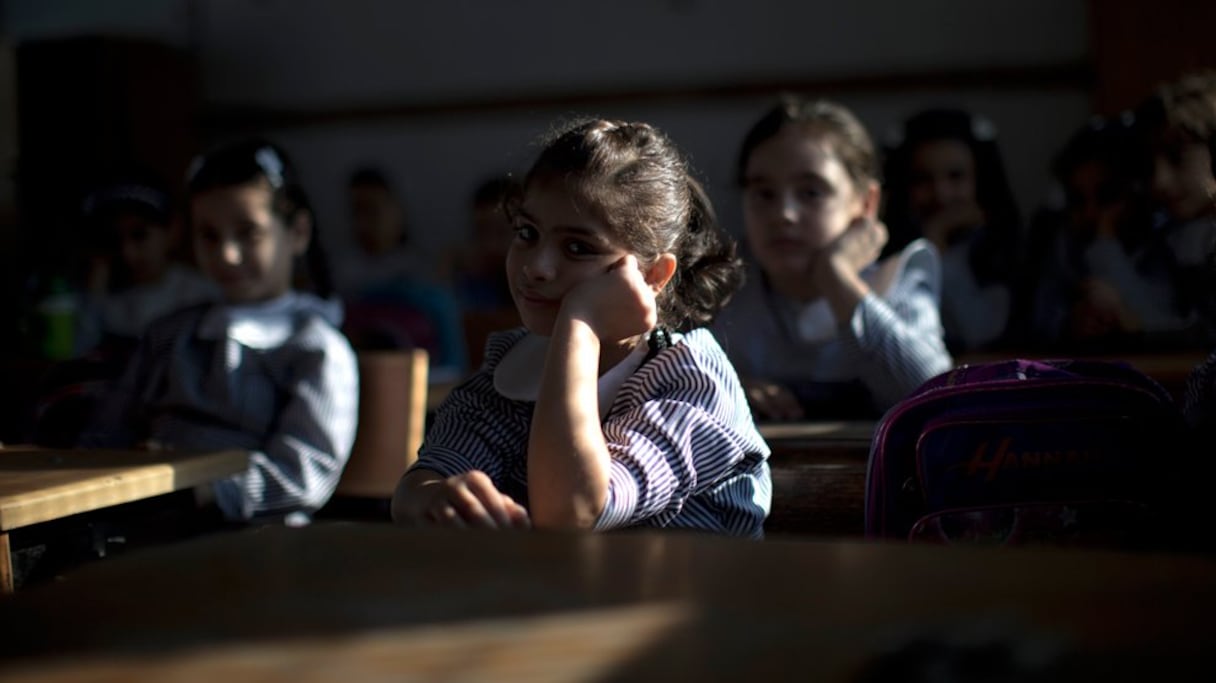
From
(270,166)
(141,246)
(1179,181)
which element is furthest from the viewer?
(141,246)

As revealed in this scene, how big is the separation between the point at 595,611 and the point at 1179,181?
260cm

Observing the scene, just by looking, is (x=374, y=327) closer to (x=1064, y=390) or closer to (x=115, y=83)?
(x=115, y=83)

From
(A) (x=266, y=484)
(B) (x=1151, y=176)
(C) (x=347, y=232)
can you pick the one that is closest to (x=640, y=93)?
(C) (x=347, y=232)

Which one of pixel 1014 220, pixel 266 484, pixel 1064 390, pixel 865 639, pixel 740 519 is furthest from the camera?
pixel 1014 220

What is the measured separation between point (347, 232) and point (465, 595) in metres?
6.15

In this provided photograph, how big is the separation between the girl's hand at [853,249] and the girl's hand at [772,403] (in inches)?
11.9

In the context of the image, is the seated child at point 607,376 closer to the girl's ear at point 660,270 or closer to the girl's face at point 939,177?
the girl's ear at point 660,270

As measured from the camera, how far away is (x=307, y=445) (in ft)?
7.37

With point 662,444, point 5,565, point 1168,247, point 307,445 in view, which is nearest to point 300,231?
point 307,445

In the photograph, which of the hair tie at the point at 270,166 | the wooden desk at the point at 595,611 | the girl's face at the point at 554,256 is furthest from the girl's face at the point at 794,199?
the wooden desk at the point at 595,611

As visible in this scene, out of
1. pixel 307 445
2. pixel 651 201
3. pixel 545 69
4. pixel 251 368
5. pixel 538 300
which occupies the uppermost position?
pixel 545 69

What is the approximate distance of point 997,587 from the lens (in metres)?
0.75

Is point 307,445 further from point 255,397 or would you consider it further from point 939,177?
point 939,177

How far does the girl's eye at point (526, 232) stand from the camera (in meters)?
1.51
